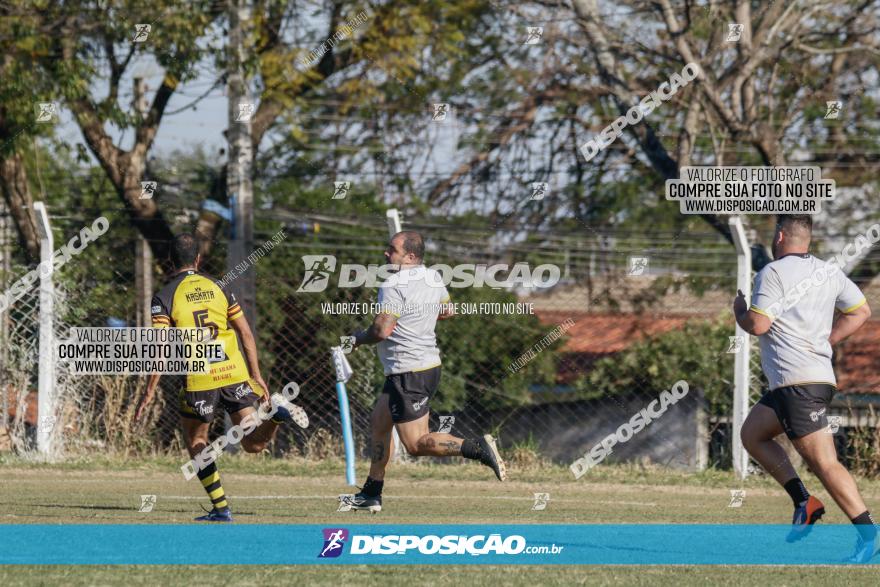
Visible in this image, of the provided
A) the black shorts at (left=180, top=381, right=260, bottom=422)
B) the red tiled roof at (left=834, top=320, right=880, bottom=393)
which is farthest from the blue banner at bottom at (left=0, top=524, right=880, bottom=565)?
the red tiled roof at (left=834, top=320, right=880, bottom=393)

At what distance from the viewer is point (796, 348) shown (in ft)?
22.2

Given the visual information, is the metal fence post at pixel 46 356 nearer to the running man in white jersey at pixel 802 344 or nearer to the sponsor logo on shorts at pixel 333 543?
the sponsor logo on shorts at pixel 333 543

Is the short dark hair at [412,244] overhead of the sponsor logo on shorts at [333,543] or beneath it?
overhead

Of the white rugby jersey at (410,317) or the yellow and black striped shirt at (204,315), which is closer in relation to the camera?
the yellow and black striped shirt at (204,315)

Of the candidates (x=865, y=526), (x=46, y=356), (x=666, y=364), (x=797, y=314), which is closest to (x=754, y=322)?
(x=797, y=314)

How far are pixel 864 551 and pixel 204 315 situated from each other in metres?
4.23

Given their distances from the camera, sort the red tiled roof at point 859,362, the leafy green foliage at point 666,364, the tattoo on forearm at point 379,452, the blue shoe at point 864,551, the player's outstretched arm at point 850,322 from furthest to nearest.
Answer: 1. the red tiled roof at point 859,362
2. the leafy green foliage at point 666,364
3. the tattoo on forearm at point 379,452
4. the player's outstretched arm at point 850,322
5. the blue shoe at point 864,551

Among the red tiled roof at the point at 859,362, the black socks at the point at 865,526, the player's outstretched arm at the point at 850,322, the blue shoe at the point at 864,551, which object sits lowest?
the blue shoe at the point at 864,551

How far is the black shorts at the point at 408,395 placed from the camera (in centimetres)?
830

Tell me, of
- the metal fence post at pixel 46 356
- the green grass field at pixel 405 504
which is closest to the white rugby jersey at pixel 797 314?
the green grass field at pixel 405 504

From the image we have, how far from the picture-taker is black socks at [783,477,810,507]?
6.94 m

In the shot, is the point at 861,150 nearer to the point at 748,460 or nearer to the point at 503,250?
the point at 503,250

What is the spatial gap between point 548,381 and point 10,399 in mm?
5693

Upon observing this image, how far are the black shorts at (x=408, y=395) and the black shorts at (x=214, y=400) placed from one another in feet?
2.98
